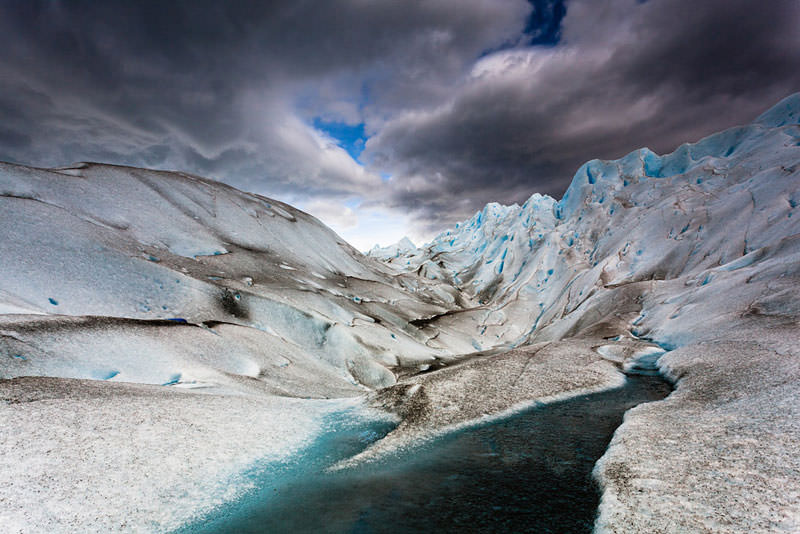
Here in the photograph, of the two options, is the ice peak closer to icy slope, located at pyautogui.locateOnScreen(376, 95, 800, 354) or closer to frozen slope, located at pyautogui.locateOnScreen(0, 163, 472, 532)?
icy slope, located at pyautogui.locateOnScreen(376, 95, 800, 354)

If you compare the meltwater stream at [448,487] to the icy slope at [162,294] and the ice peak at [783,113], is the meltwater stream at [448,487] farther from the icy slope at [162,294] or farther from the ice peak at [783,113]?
the ice peak at [783,113]

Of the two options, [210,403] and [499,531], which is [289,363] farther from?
[499,531]

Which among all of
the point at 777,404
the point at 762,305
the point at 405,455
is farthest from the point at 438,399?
the point at 762,305

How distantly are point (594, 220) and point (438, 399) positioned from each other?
9563 cm

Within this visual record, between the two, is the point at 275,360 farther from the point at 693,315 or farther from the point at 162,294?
the point at 693,315

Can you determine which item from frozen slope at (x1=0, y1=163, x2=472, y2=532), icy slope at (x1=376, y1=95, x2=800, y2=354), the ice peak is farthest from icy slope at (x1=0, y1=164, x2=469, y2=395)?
the ice peak

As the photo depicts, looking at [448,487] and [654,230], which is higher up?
[654,230]

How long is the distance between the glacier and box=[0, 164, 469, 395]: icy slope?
130 mm

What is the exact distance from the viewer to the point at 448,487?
843 cm

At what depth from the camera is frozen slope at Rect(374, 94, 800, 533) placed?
6.92m

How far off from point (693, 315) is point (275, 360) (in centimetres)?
2976

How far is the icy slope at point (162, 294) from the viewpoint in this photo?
14.9 m

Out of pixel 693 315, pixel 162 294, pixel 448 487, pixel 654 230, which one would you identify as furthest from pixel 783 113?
pixel 162 294

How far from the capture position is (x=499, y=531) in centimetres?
668
